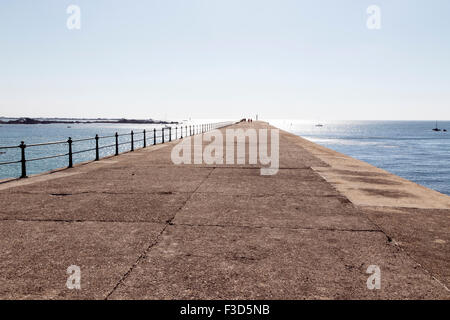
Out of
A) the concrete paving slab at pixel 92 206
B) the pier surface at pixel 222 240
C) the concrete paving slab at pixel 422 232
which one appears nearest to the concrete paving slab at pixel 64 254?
the pier surface at pixel 222 240

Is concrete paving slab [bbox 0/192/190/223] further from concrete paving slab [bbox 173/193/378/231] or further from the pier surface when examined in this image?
concrete paving slab [bbox 173/193/378/231]

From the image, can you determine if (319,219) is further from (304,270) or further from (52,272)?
(52,272)

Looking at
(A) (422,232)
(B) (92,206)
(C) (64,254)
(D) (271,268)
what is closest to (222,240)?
(D) (271,268)

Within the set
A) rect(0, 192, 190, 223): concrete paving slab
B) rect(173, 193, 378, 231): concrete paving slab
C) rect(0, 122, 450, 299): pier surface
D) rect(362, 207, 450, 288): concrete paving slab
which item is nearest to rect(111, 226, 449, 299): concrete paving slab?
rect(0, 122, 450, 299): pier surface

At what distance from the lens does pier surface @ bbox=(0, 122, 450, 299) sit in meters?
3.55

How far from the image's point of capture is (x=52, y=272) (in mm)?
3846

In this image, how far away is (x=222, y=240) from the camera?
16.1ft

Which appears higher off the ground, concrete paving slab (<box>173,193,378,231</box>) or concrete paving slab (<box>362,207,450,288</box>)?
concrete paving slab (<box>173,193,378,231</box>)

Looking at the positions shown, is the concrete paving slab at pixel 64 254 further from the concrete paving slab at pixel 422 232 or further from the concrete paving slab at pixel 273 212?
the concrete paving slab at pixel 422 232

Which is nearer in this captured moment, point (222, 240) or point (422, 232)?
point (222, 240)

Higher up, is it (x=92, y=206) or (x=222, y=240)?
(x=92, y=206)

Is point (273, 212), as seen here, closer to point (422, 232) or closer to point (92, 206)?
point (422, 232)

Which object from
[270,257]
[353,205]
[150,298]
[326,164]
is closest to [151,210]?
[270,257]
